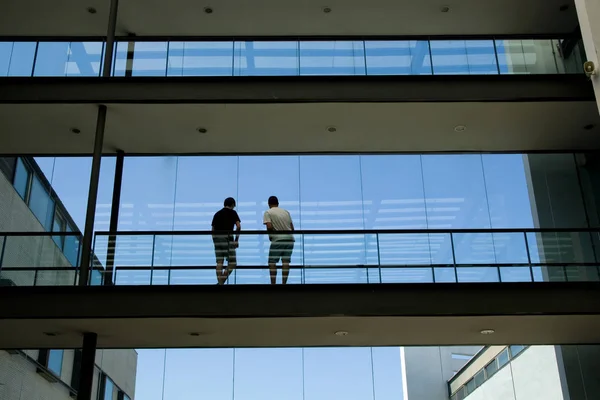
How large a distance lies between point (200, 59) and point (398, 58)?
3837 millimetres

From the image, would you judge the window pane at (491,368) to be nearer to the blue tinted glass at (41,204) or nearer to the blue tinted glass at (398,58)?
the blue tinted glass at (398,58)

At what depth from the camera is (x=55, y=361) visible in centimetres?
1650

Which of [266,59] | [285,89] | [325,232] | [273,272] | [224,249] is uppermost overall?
[266,59]

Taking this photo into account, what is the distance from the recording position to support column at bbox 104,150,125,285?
12102 millimetres

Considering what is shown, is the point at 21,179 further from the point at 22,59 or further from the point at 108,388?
the point at 108,388

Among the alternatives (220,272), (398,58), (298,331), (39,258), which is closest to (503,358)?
(298,331)

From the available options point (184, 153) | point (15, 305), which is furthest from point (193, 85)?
point (15, 305)

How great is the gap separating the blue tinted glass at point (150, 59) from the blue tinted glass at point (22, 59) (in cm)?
193

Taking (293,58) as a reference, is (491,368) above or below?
below

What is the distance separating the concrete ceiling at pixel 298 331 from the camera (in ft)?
38.0

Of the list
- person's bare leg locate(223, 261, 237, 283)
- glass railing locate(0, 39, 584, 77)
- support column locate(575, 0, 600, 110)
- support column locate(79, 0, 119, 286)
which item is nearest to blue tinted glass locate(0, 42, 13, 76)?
glass railing locate(0, 39, 584, 77)

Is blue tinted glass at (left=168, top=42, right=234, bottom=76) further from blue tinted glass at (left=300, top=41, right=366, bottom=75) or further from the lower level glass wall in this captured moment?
the lower level glass wall

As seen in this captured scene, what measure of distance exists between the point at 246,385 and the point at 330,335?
3.35 m

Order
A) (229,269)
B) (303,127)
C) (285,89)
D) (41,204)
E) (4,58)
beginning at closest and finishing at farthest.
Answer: (229,269) < (285,89) < (4,58) < (303,127) < (41,204)
